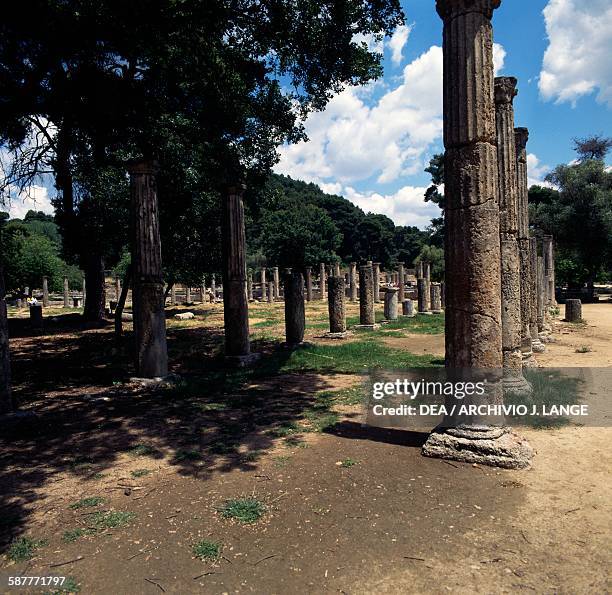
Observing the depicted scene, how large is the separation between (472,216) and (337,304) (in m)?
11.0

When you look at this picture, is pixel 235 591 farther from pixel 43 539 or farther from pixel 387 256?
pixel 387 256

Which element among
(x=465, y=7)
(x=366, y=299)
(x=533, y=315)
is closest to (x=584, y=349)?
(x=533, y=315)

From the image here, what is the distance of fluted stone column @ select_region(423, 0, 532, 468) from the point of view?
16.9ft

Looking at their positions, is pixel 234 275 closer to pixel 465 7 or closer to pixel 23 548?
pixel 465 7

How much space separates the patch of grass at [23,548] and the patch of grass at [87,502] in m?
0.54

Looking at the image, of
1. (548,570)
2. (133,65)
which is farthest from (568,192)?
(548,570)

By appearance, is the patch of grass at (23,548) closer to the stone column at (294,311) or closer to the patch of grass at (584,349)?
the stone column at (294,311)

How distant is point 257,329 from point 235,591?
16.5 m

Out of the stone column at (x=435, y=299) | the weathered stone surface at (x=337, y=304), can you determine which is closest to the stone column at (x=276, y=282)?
the stone column at (x=435, y=299)

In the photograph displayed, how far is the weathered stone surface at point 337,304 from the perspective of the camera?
52.7 feet

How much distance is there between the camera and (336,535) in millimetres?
3619

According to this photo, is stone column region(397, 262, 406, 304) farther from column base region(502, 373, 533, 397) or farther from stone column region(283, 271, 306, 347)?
column base region(502, 373, 533, 397)

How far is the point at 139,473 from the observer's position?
4965mm
